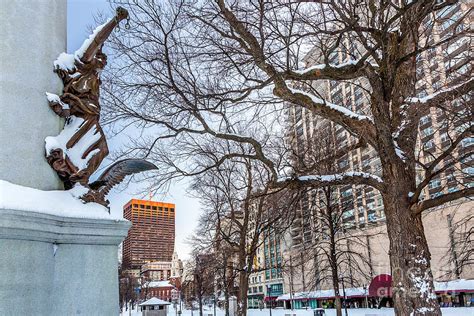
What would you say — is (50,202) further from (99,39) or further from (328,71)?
(328,71)

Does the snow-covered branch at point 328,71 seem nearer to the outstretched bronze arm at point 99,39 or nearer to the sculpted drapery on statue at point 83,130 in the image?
the outstretched bronze arm at point 99,39

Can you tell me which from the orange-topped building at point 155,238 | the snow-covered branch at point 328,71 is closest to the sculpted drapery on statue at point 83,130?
the snow-covered branch at point 328,71

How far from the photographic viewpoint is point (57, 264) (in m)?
3.10

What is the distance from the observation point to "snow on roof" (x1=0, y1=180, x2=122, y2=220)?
294 cm

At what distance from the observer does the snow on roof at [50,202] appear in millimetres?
2935

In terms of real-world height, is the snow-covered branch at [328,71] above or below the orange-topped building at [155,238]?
below

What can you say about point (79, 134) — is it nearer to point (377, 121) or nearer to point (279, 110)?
point (377, 121)

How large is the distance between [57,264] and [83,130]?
3.84ft

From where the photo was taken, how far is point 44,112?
3.45 meters

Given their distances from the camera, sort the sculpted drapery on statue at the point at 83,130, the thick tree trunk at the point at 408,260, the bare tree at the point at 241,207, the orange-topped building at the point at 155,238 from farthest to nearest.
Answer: the orange-topped building at the point at 155,238, the bare tree at the point at 241,207, the thick tree trunk at the point at 408,260, the sculpted drapery on statue at the point at 83,130

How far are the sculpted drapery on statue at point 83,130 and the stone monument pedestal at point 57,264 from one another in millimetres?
341

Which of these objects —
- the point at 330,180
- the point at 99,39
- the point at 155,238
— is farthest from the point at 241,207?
the point at 155,238

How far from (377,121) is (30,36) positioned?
6898 mm

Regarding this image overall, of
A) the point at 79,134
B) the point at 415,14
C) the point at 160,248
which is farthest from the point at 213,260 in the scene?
the point at 160,248
